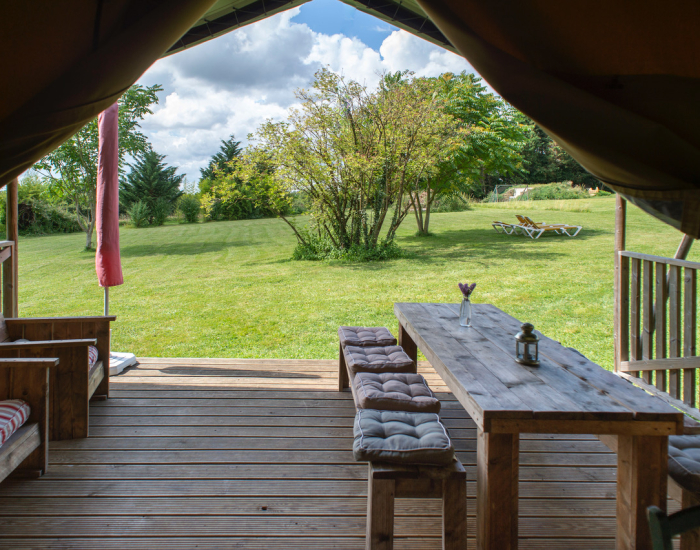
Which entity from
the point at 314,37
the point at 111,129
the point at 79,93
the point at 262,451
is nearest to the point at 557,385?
the point at 262,451

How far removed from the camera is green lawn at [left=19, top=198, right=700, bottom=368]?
565cm

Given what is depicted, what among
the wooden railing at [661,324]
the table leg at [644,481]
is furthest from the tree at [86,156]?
the table leg at [644,481]

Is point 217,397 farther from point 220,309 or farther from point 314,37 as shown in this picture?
point 314,37

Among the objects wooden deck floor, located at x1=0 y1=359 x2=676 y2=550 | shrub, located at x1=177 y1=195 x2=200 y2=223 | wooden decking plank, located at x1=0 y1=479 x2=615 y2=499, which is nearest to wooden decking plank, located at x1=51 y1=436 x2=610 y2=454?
wooden deck floor, located at x1=0 y1=359 x2=676 y2=550

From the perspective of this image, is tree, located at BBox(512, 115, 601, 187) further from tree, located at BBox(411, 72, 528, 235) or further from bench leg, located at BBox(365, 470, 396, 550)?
bench leg, located at BBox(365, 470, 396, 550)

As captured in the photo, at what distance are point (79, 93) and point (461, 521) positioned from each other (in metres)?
1.62

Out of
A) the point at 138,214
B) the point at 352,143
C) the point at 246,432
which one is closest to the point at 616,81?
the point at 246,432

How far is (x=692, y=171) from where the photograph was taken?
46.6 inches

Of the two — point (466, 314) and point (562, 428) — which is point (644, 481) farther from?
point (466, 314)

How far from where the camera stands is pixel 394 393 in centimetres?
195

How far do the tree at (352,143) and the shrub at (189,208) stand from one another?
276 inches

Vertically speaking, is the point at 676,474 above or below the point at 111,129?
below

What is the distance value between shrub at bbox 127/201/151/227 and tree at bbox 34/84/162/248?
124 inches

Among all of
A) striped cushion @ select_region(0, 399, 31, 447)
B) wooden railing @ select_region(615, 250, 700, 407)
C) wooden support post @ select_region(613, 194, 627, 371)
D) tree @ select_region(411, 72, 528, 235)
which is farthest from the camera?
tree @ select_region(411, 72, 528, 235)
